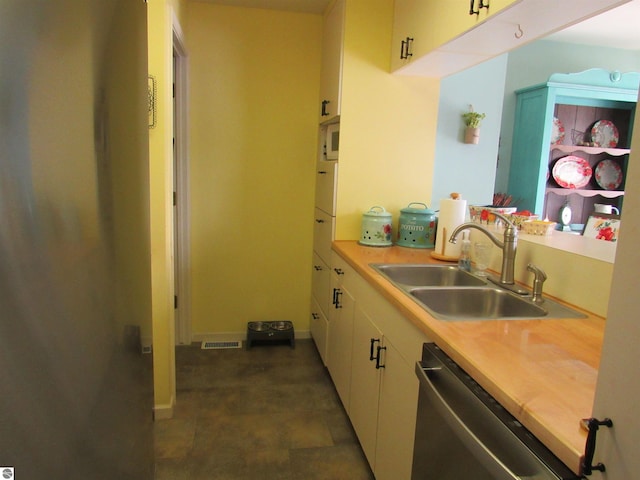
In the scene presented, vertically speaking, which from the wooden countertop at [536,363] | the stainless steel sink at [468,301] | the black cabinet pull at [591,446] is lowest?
the stainless steel sink at [468,301]

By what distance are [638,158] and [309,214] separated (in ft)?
8.99

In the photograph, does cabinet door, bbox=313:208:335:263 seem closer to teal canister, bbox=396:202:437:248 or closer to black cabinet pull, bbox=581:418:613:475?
teal canister, bbox=396:202:437:248

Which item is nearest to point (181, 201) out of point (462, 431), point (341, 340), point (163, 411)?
point (163, 411)

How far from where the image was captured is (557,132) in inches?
143

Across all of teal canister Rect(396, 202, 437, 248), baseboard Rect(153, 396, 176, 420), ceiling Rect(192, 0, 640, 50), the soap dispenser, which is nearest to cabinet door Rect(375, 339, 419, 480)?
the soap dispenser

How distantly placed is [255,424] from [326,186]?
147cm

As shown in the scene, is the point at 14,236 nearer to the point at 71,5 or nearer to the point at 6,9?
the point at 6,9

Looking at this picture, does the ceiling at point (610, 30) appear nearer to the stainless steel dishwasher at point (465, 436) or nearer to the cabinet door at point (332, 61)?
the cabinet door at point (332, 61)

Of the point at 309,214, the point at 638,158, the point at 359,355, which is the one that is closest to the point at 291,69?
the point at 309,214

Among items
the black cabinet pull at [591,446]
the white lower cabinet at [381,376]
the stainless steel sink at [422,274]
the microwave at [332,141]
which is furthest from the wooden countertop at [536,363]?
the microwave at [332,141]

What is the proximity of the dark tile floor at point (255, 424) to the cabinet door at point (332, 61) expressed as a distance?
65.2 inches

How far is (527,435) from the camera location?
2.72 ft

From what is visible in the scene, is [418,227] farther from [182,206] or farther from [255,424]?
[182,206]

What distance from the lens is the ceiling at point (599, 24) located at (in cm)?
285
